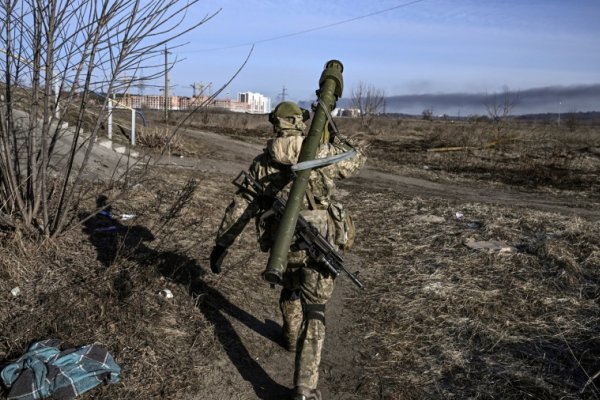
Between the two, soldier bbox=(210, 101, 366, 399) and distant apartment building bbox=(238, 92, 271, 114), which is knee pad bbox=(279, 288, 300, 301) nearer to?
soldier bbox=(210, 101, 366, 399)

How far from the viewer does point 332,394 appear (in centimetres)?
364

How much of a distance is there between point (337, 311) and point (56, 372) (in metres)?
2.78

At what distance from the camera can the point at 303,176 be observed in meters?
3.04

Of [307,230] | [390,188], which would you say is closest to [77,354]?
[307,230]

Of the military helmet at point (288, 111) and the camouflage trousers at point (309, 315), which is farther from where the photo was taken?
the military helmet at point (288, 111)

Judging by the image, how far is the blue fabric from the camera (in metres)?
3.00

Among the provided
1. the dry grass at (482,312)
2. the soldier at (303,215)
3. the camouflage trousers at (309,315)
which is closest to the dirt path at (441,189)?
the dry grass at (482,312)

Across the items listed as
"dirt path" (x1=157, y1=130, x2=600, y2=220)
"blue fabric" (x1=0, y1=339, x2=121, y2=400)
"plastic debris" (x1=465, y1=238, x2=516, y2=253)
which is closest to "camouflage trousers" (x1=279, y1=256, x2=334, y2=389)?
"blue fabric" (x1=0, y1=339, x2=121, y2=400)

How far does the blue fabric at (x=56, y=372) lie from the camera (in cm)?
300

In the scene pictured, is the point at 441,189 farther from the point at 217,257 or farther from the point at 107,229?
the point at 217,257

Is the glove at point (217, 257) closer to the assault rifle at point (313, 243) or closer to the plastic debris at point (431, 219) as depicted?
the assault rifle at point (313, 243)

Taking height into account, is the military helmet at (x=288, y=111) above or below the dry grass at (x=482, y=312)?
above

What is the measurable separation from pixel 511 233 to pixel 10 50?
6445mm

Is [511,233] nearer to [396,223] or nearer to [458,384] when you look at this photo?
[396,223]
